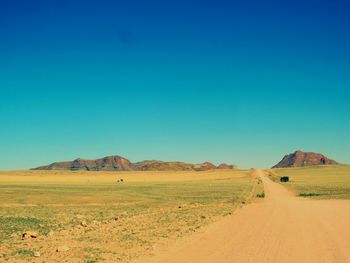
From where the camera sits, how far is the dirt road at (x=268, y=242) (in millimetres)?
14938

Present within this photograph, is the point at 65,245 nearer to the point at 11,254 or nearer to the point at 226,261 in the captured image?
the point at 11,254

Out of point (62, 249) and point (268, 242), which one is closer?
point (62, 249)

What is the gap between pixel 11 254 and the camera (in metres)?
15.9

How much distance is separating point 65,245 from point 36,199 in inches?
1304

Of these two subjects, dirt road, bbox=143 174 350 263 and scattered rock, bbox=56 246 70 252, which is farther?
scattered rock, bbox=56 246 70 252

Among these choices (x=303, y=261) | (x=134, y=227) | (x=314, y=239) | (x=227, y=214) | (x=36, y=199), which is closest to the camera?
(x=303, y=261)

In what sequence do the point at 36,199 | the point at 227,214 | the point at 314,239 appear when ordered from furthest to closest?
1. the point at 36,199
2. the point at 227,214
3. the point at 314,239

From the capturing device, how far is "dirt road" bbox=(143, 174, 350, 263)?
14.9 meters

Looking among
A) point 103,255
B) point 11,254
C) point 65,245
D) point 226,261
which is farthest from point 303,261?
point 11,254

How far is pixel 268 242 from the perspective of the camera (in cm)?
1816

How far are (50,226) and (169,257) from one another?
12.5 metres

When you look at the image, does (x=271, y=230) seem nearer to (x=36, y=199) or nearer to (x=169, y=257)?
(x=169, y=257)

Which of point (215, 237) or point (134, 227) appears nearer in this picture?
point (215, 237)

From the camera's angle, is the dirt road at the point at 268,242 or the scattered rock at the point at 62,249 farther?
the scattered rock at the point at 62,249
